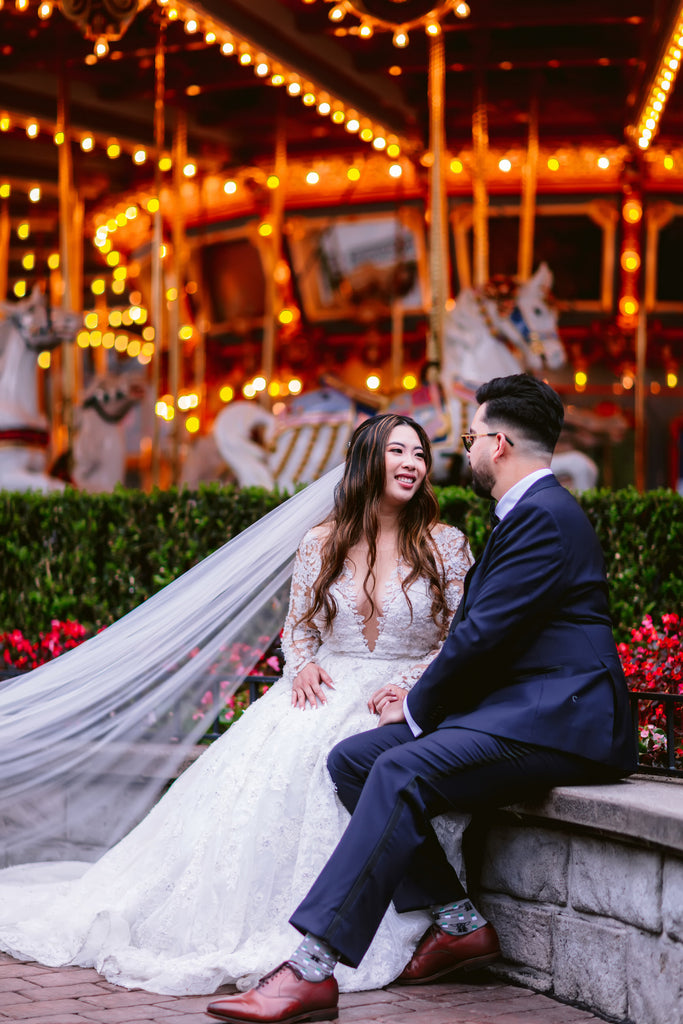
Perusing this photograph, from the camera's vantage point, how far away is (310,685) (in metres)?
4.38

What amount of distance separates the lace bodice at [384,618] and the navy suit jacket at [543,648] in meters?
0.56

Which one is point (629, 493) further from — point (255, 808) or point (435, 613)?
point (255, 808)

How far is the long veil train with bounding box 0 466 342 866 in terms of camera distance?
4.71 meters

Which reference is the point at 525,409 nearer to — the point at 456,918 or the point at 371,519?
the point at 371,519

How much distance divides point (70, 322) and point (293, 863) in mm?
8518

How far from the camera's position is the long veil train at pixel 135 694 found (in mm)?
4707

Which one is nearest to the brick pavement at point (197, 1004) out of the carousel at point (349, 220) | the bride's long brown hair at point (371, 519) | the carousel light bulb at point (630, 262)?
the bride's long brown hair at point (371, 519)

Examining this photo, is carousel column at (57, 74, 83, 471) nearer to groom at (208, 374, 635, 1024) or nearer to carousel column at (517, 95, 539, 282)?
carousel column at (517, 95, 539, 282)

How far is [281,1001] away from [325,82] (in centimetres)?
935

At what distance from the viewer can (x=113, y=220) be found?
1662cm

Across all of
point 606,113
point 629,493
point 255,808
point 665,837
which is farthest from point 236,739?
point 606,113

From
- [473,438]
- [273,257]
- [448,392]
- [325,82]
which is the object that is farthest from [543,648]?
[273,257]

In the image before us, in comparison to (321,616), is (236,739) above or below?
below

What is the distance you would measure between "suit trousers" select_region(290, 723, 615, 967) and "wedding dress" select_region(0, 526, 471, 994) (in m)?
0.13
